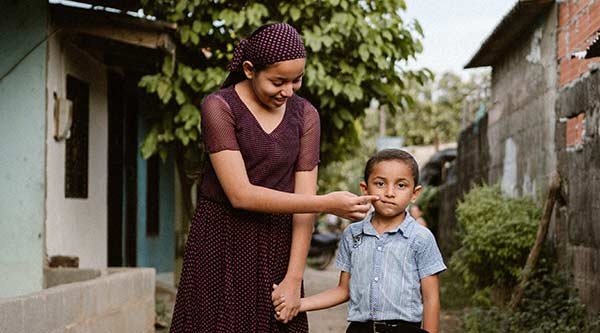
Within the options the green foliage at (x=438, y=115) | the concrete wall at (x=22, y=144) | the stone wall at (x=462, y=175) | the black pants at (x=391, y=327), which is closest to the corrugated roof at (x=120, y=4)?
the concrete wall at (x=22, y=144)

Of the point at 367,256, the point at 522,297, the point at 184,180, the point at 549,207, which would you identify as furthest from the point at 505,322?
the point at 367,256

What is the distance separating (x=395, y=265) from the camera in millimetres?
3453

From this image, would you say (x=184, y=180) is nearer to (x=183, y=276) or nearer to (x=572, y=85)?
(x=572, y=85)

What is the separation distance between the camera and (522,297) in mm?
8516

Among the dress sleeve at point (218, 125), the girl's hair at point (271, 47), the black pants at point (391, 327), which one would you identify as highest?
the girl's hair at point (271, 47)

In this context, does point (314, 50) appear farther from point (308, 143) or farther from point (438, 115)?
point (438, 115)

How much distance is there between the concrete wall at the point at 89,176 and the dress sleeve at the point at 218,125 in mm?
4968

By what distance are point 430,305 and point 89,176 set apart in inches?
266

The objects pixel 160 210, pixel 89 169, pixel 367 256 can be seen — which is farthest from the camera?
pixel 160 210

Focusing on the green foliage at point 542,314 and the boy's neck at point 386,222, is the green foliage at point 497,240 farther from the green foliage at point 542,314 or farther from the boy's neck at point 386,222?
the boy's neck at point 386,222

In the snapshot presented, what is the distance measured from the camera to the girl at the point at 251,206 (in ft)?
10.3

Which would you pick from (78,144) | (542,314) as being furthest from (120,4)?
(542,314)

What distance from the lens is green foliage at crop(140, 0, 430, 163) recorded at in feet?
28.9

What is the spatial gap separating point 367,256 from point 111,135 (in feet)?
25.3
